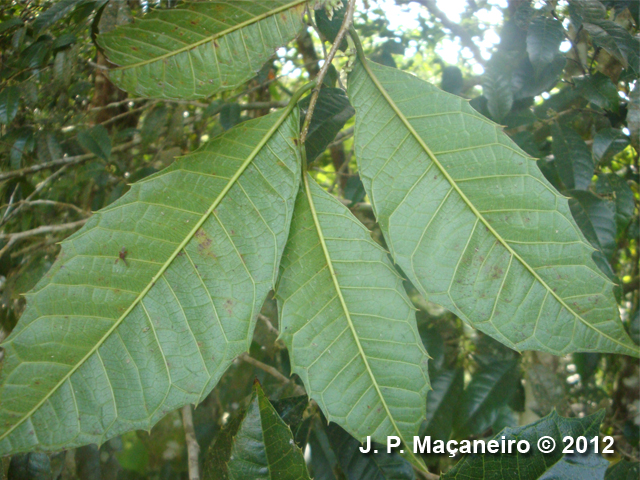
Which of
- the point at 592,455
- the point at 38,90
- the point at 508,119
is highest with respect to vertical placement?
the point at 38,90

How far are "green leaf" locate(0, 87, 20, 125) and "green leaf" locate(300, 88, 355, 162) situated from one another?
0.83m

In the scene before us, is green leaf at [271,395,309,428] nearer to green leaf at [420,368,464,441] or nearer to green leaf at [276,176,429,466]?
green leaf at [276,176,429,466]

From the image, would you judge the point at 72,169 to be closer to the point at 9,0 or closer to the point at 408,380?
the point at 9,0

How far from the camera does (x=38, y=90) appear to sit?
1311mm

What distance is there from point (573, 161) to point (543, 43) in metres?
0.31

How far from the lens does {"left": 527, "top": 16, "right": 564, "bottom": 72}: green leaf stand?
0.99 meters

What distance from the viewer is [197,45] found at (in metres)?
0.68

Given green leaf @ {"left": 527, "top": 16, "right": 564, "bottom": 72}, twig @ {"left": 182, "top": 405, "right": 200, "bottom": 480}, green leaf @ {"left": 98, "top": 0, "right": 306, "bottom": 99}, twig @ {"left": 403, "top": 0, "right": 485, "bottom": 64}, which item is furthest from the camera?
twig @ {"left": 403, "top": 0, "right": 485, "bottom": 64}

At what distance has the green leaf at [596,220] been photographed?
41.7 inches

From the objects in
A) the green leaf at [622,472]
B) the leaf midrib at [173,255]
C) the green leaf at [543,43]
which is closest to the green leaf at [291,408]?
the leaf midrib at [173,255]

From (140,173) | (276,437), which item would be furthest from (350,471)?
(140,173)

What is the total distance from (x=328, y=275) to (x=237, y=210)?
0.17m

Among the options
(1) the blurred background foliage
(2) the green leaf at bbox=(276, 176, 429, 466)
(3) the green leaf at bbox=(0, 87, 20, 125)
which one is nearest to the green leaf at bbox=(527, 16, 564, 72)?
(1) the blurred background foliage

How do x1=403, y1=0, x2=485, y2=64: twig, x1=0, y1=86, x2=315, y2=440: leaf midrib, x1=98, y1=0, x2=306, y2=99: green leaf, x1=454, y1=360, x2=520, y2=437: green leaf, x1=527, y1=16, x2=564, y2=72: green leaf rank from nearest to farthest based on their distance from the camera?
x1=0, y1=86, x2=315, y2=440: leaf midrib < x1=98, y1=0, x2=306, y2=99: green leaf < x1=527, y1=16, x2=564, y2=72: green leaf < x1=454, y1=360, x2=520, y2=437: green leaf < x1=403, y1=0, x2=485, y2=64: twig
